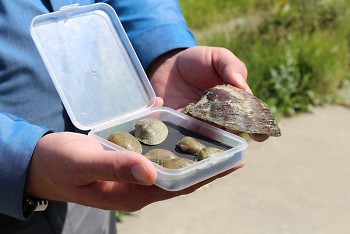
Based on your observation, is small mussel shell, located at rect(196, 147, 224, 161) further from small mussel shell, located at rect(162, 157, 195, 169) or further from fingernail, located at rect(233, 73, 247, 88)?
fingernail, located at rect(233, 73, 247, 88)

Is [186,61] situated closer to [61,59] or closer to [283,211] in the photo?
[61,59]

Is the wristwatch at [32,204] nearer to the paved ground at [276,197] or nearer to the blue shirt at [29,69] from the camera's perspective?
the blue shirt at [29,69]

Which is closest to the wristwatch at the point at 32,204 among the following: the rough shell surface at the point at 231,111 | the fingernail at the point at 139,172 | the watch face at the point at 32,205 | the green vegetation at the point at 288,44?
the watch face at the point at 32,205

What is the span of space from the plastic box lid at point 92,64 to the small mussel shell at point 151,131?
93mm

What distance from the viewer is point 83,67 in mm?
1542

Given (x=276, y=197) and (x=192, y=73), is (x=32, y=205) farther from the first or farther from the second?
(x=276, y=197)

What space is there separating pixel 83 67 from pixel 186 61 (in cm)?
28

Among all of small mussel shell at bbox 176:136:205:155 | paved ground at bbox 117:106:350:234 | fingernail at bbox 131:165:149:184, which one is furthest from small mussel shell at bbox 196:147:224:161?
paved ground at bbox 117:106:350:234

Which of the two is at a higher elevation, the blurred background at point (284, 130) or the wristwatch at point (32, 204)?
the wristwatch at point (32, 204)

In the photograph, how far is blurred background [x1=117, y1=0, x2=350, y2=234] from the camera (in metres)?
2.79

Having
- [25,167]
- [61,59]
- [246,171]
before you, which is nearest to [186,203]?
[246,171]

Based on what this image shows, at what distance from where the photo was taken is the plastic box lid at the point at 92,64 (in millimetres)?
1464

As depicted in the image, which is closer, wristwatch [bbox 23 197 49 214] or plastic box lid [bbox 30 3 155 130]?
wristwatch [bbox 23 197 49 214]

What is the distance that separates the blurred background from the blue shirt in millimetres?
1215
